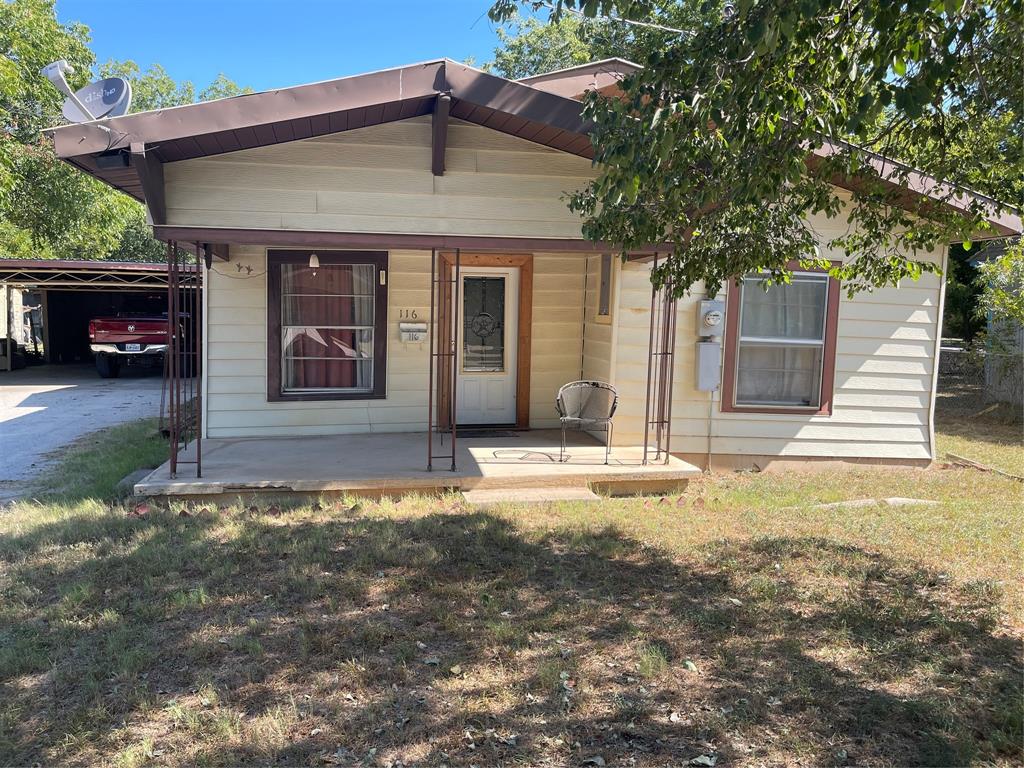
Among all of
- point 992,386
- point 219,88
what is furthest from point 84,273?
point 219,88

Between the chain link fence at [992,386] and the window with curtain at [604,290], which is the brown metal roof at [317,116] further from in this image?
the chain link fence at [992,386]

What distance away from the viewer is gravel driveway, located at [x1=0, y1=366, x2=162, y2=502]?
7898 mm

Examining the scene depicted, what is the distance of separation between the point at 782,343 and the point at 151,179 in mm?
5944

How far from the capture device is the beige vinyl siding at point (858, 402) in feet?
25.0

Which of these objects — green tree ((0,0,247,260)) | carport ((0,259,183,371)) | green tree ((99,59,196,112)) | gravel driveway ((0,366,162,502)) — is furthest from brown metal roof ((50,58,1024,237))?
green tree ((99,59,196,112))

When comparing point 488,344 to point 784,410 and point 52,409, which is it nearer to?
point 784,410

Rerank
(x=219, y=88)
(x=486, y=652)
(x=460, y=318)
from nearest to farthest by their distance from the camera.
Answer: (x=486, y=652), (x=460, y=318), (x=219, y=88)

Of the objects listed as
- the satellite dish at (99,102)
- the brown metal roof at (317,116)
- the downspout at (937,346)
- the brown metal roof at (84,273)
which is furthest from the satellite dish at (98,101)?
the brown metal roof at (84,273)

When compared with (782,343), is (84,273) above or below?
above

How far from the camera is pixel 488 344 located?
848 centimetres

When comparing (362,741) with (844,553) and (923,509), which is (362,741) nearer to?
(844,553)

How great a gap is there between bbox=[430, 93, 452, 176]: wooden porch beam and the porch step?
2.63m

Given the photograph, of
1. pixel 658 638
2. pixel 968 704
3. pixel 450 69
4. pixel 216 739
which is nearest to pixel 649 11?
pixel 450 69

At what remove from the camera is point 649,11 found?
369 centimetres
